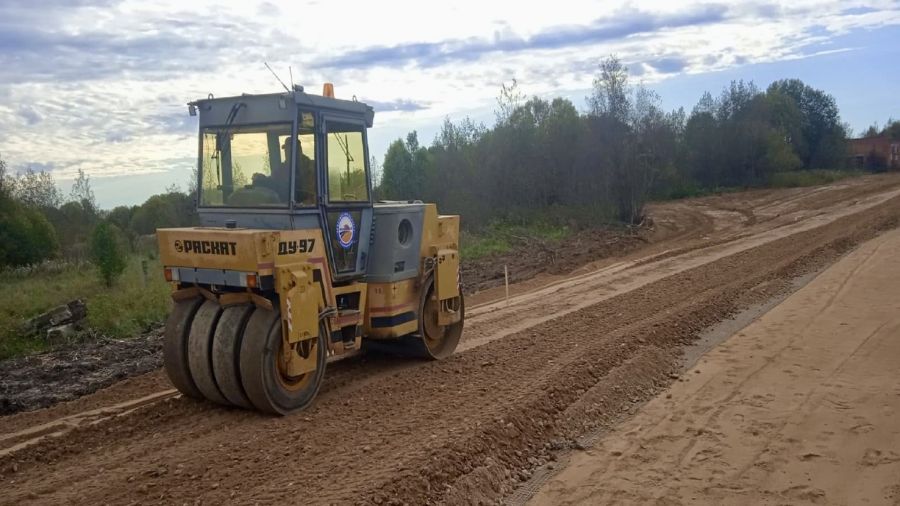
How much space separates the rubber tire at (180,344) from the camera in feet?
22.8

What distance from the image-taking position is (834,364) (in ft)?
27.3

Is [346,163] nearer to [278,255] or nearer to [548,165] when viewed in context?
[278,255]

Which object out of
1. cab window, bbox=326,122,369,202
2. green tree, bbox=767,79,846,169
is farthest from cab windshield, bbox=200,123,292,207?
green tree, bbox=767,79,846,169

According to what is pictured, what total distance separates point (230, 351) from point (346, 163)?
2280 mm

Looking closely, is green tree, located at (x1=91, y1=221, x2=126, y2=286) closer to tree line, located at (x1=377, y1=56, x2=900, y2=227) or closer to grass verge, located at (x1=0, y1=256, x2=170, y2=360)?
grass verge, located at (x1=0, y1=256, x2=170, y2=360)

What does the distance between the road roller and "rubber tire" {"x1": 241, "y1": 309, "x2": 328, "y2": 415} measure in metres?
0.01

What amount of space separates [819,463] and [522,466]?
7.57 feet

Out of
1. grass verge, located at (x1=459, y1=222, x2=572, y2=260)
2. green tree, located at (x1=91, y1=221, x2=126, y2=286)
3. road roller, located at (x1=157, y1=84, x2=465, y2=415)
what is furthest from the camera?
grass verge, located at (x1=459, y1=222, x2=572, y2=260)

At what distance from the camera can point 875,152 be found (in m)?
55.5

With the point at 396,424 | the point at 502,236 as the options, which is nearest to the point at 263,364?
the point at 396,424

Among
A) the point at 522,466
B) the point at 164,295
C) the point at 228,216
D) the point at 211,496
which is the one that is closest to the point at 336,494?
the point at 211,496

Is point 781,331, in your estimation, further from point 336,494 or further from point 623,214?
point 623,214

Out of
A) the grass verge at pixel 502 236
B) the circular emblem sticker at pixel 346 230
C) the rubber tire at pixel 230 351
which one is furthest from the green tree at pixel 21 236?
the rubber tire at pixel 230 351

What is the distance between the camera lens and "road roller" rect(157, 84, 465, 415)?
648cm
